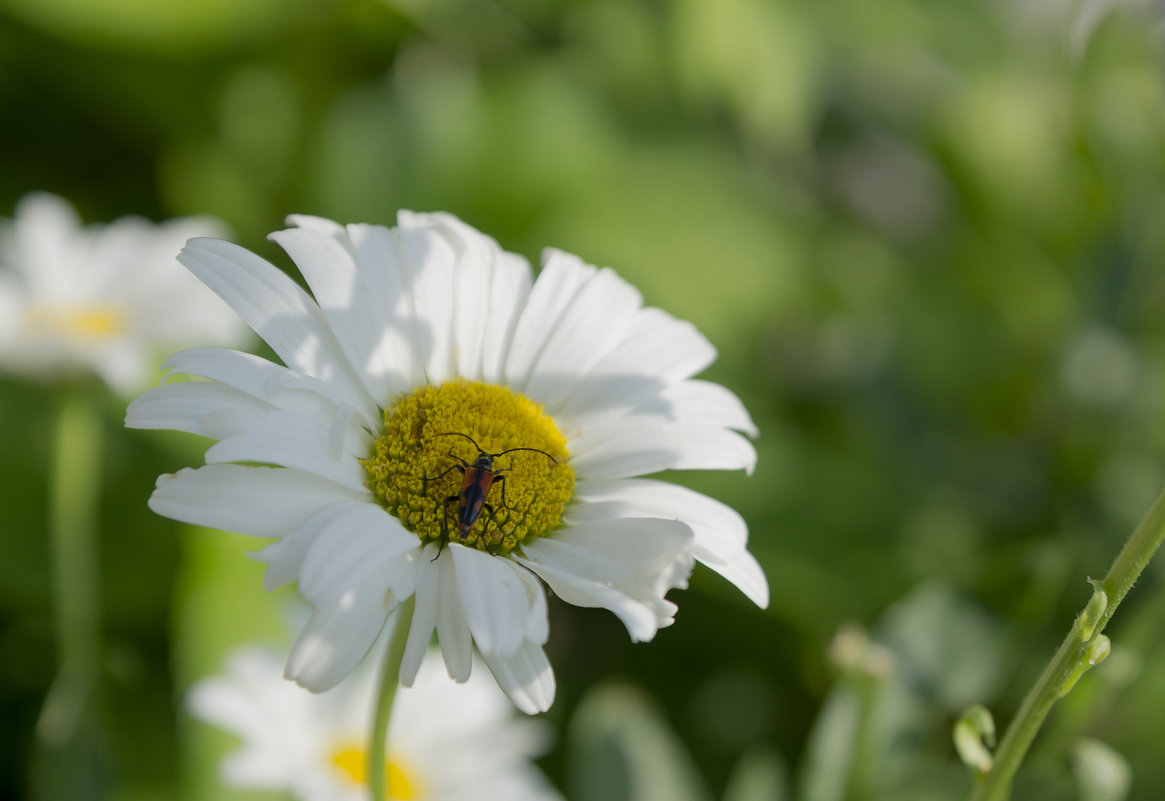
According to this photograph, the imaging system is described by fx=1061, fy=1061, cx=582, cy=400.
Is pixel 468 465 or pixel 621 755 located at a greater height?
pixel 468 465

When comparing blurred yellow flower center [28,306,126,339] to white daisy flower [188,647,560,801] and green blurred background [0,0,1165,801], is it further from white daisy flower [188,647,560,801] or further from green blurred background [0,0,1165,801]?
white daisy flower [188,647,560,801]

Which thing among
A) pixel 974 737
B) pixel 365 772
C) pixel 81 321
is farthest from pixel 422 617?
pixel 81 321

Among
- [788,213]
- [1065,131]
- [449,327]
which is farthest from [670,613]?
[1065,131]

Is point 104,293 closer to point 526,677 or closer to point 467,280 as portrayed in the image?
point 467,280

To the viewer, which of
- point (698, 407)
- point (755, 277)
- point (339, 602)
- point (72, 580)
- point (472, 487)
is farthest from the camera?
A: point (755, 277)

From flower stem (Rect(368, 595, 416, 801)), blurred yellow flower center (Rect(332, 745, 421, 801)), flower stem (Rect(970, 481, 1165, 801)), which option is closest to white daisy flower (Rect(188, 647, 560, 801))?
blurred yellow flower center (Rect(332, 745, 421, 801))

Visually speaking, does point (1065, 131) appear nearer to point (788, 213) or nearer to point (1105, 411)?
point (788, 213)

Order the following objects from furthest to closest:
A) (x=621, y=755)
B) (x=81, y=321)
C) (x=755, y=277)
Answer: (x=755, y=277)
(x=81, y=321)
(x=621, y=755)
